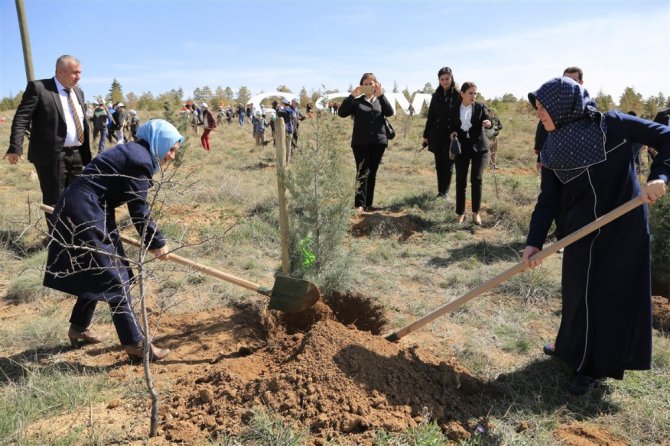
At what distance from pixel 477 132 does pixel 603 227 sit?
3753 mm

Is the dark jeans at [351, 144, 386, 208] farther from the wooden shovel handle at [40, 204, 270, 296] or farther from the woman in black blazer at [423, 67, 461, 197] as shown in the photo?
the wooden shovel handle at [40, 204, 270, 296]

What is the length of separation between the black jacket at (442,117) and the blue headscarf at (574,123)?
3959mm

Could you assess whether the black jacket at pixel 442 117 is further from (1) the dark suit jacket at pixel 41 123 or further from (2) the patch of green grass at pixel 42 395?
(2) the patch of green grass at pixel 42 395

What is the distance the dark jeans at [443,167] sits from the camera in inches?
279

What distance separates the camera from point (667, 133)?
2.61 metres

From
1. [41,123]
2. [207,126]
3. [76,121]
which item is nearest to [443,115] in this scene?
[76,121]

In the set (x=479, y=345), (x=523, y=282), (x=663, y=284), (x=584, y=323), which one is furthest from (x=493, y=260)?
(x=584, y=323)

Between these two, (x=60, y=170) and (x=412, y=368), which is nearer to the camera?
(x=412, y=368)

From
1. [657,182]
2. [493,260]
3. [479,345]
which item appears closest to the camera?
[657,182]

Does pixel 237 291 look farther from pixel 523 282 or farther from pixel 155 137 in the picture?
pixel 523 282

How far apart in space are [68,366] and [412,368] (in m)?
2.24

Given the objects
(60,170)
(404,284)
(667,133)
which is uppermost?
(667,133)

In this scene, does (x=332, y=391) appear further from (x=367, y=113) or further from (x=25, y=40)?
(x=25, y=40)

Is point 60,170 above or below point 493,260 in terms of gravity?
above
